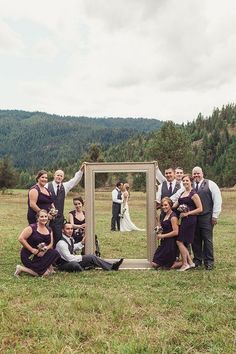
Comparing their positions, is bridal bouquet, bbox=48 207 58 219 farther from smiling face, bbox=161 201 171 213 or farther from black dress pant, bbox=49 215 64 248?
smiling face, bbox=161 201 171 213

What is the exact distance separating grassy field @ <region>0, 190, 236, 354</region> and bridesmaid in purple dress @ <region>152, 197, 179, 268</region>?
604 millimetres

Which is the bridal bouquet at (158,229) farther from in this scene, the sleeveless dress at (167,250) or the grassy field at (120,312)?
the grassy field at (120,312)

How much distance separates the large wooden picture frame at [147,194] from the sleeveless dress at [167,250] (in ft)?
0.88

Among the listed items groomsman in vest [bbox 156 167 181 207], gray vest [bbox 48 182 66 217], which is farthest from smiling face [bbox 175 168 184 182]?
gray vest [bbox 48 182 66 217]

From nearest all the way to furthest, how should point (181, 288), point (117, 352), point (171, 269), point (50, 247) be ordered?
point (117, 352)
point (181, 288)
point (50, 247)
point (171, 269)

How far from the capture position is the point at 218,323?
20.3 feet

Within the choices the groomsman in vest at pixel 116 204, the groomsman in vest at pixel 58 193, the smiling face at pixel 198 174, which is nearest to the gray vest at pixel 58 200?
the groomsman in vest at pixel 58 193

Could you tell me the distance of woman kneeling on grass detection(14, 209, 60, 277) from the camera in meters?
9.69

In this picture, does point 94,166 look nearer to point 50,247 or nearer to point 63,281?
point 50,247

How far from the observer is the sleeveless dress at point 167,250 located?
34.9 feet

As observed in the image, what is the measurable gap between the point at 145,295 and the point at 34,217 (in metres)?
3.85

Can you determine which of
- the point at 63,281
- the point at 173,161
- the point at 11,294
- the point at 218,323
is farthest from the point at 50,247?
the point at 173,161

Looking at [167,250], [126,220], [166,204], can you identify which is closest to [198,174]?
[166,204]

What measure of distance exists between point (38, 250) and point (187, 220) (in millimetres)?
3322
